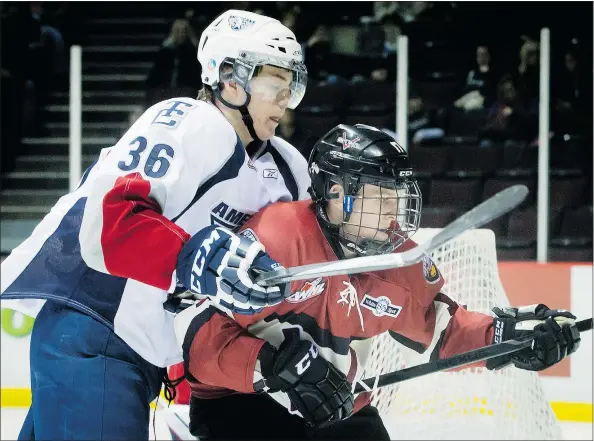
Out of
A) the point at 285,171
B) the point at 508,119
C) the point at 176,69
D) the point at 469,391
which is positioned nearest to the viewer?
the point at 285,171

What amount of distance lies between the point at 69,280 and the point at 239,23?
606mm

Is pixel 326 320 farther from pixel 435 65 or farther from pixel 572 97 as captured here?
pixel 435 65

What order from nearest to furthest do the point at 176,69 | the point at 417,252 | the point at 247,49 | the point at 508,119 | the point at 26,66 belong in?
the point at 417,252, the point at 247,49, the point at 508,119, the point at 176,69, the point at 26,66

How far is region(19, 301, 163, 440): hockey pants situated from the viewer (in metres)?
1.75

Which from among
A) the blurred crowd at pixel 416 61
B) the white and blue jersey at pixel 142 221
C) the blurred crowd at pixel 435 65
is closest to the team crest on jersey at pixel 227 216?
the white and blue jersey at pixel 142 221

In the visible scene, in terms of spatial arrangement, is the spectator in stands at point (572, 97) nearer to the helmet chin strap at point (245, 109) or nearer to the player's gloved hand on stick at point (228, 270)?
the helmet chin strap at point (245, 109)

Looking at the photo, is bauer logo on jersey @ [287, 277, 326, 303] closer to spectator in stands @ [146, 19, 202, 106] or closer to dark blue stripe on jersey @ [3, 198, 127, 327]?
dark blue stripe on jersey @ [3, 198, 127, 327]

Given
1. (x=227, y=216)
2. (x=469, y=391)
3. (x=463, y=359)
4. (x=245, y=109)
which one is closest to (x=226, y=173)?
(x=227, y=216)

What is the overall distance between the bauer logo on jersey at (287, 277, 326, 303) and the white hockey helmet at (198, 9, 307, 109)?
398mm

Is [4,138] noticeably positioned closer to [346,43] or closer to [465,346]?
[346,43]

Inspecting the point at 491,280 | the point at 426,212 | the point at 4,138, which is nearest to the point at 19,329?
the point at 4,138

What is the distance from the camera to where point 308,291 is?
187cm

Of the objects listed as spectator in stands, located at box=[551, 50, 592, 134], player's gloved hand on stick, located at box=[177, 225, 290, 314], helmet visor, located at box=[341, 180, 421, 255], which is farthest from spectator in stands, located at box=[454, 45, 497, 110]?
player's gloved hand on stick, located at box=[177, 225, 290, 314]

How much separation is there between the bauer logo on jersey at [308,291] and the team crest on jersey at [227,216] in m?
0.18
